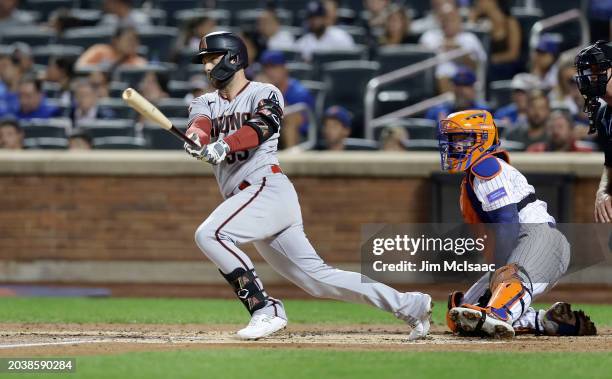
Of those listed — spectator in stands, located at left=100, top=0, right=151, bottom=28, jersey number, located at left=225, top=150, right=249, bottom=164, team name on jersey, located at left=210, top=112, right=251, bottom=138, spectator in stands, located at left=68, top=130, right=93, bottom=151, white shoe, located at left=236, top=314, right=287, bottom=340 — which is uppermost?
spectator in stands, located at left=100, top=0, right=151, bottom=28

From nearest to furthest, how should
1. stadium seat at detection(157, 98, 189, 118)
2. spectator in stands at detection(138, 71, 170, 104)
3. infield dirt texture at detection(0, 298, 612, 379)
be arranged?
infield dirt texture at detection(0, 298, 612, 379), stadium seat at detection(157, 98, 189, 118), spectator in stands at detection(138, 71, 170, 104)

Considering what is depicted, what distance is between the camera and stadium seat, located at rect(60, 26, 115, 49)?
1769 cm

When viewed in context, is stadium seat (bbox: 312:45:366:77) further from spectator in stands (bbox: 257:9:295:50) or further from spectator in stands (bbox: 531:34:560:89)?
spectator in stands (bbox: 531:34:560:89)

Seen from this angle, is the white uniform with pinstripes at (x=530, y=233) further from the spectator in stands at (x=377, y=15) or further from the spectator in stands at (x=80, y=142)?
the spectator in stands at (x=377, y=15)

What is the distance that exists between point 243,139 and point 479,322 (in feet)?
6.01

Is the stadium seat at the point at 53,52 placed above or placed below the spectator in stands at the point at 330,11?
below

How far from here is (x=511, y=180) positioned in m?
7.97

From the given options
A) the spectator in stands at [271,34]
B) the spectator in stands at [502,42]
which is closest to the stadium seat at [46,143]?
the spectator in stands at [271,34]

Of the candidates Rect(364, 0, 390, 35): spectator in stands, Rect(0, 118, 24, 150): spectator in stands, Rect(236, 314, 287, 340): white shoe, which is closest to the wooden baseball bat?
Rect(236, 314, 287, 340): white shoe

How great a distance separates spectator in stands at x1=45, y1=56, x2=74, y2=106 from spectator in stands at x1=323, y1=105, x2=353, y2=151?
13.9 feet

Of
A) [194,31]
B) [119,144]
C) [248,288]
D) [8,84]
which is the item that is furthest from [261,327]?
[8,84]

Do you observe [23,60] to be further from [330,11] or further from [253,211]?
[253,211]

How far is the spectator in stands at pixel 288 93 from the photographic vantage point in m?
14.4

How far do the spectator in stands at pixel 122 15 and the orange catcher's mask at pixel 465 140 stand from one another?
387 inches
